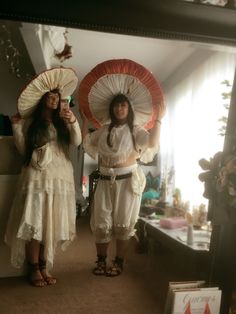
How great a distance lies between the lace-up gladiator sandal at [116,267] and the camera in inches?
38.7

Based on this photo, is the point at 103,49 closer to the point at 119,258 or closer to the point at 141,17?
the point at 141,17

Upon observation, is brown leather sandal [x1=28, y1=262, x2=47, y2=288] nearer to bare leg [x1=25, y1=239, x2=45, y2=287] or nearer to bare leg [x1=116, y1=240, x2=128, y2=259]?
bare leg [x1=25, y1=239, x2=45, y2=287]

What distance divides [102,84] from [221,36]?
358 mm

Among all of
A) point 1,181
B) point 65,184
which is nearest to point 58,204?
point 65,184

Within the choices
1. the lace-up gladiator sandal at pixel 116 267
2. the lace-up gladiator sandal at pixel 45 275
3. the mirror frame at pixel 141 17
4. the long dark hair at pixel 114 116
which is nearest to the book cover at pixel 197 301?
the lace-up gladiator sandal at pixel 116 267

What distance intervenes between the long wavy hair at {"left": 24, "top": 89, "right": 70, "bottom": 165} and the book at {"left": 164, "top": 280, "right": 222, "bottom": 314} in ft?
Answer: 1.63

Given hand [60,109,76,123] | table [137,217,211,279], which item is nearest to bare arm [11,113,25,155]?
hand [60,109,76,123]

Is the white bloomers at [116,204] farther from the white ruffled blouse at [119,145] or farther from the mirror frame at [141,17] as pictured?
the mirror frame at [141,17]

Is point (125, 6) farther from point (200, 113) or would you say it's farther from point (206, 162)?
point (206, 162)

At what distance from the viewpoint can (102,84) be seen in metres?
0.96

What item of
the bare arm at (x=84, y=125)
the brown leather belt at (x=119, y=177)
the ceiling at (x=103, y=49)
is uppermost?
the ceiling at (x=103, y=49)

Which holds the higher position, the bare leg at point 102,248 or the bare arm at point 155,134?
the bare arm at point 155,134

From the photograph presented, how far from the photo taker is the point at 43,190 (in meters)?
0.91

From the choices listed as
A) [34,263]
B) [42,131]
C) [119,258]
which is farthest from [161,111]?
[34,263]
